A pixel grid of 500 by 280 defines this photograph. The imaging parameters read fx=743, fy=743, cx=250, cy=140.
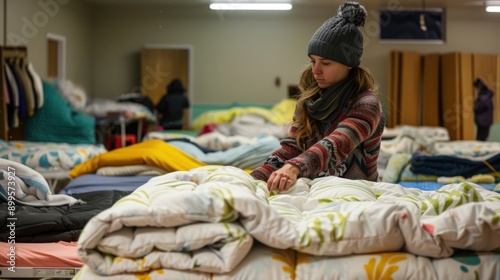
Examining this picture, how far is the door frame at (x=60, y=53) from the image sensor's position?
495 centimetres

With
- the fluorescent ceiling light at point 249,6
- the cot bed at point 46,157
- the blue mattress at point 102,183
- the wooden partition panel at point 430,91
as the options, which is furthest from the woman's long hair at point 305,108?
the wooden partition panel at point 430,91

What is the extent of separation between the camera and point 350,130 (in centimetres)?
203

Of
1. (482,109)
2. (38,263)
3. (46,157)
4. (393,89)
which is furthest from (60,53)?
(482,109)

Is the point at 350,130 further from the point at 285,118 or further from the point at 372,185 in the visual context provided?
the point at 285,118

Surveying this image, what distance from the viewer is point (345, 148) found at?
6.58 feet

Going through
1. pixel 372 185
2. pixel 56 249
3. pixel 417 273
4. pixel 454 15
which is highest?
pixel 454 15

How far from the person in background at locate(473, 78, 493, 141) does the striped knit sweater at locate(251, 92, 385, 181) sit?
440 centimetres

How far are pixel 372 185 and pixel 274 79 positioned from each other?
464 cm

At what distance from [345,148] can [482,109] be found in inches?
184

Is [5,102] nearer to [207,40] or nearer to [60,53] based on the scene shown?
[60,53]

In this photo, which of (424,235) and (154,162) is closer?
(424,235)

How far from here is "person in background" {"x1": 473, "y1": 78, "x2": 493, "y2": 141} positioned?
6301mm

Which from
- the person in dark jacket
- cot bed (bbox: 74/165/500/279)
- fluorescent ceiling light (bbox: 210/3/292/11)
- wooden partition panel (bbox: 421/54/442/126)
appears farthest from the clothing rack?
wooden partition panel (bbox: 421/54/442/126)

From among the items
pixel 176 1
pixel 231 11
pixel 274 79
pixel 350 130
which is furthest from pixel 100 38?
pixel 350 130
